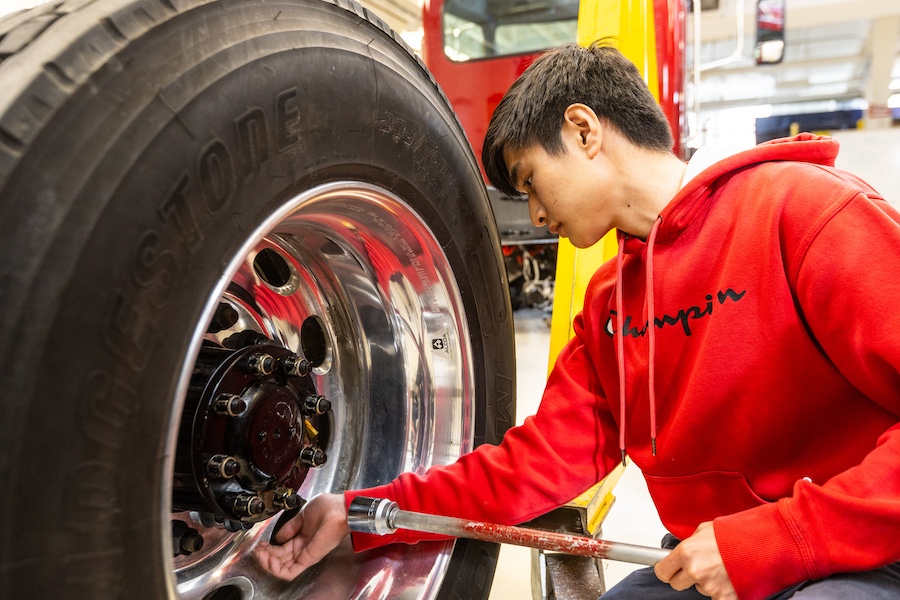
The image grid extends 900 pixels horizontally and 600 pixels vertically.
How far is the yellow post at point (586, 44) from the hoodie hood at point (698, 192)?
54cm

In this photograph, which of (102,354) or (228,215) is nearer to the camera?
(102,354)

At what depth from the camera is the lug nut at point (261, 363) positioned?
34.9 inches

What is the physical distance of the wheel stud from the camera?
893 mm

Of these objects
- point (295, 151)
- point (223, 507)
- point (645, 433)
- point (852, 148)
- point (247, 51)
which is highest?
point (247, 51)

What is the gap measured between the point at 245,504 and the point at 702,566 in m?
0.56

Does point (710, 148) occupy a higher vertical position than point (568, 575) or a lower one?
higher

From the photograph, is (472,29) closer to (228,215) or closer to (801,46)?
(228,215)

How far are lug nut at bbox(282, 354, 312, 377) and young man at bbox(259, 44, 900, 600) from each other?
0.26 metres

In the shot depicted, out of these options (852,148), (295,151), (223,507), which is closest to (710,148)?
(295,151)

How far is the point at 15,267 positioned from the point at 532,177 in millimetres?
822

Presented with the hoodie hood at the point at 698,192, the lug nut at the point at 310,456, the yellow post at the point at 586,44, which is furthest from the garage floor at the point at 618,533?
the lug nut at the point at 310,456

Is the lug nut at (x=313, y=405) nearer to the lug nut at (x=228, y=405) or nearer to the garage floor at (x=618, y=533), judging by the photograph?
the lug nut at (x=228, y=405)

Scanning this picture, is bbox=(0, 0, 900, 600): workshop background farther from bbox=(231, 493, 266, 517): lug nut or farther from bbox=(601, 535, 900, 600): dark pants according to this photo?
bbox=(231, 493, 266, 517): lug nut

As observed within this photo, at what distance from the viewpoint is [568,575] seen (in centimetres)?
134
